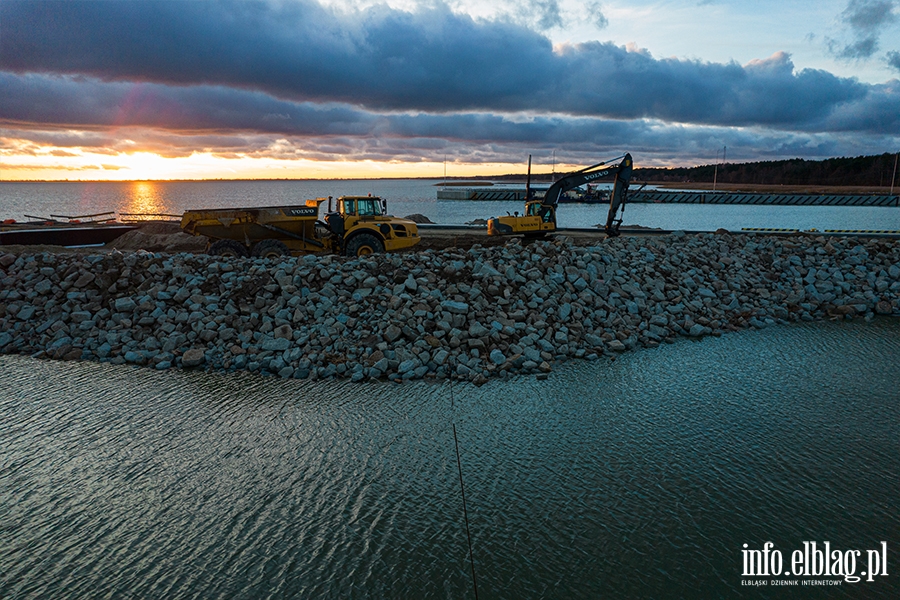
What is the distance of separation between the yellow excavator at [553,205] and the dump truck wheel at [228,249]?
9.94 metres

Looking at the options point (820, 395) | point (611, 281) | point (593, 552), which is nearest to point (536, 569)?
point (593, 552)

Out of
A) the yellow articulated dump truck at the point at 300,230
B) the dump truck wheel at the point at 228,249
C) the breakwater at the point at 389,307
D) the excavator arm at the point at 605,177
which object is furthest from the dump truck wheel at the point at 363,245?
the excavator arm at the point at 605,177

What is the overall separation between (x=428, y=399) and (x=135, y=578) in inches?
240

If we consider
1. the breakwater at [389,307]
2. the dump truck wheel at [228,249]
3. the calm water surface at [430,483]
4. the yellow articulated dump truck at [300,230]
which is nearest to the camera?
the calm water surface at [430,483]

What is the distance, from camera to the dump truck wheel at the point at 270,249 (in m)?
19.0

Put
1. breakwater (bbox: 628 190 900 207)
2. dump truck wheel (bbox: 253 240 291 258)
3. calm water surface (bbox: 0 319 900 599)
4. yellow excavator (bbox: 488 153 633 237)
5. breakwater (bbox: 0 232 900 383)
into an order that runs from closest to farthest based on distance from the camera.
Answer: calm water surface (bbox: 0 319 900 599) < breakwater (bbox: 0 232 900 383) < dump truck wheel (bbox: 253 240 291 258) < yellow excavator (bbox: 488 153 633 237) < breakwater (bbox: 628 190 900 207)

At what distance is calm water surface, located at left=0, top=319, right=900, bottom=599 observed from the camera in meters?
6.56

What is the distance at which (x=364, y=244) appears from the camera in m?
18.9

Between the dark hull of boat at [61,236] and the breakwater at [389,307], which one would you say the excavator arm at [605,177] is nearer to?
the breakwater at [389,307]

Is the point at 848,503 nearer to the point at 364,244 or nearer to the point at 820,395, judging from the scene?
the point at 820,395

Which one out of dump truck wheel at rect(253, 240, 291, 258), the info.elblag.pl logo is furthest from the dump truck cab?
the info.elblag.pl logo

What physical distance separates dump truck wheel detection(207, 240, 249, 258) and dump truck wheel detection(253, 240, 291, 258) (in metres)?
0.43

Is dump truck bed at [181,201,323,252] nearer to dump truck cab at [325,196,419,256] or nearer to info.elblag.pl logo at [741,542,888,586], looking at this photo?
dump truck cab at [325,196,419,256]

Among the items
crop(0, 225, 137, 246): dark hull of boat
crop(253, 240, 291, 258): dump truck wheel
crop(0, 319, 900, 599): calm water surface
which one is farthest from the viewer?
crop(0, 225, 137, 246): dark hull of boat
